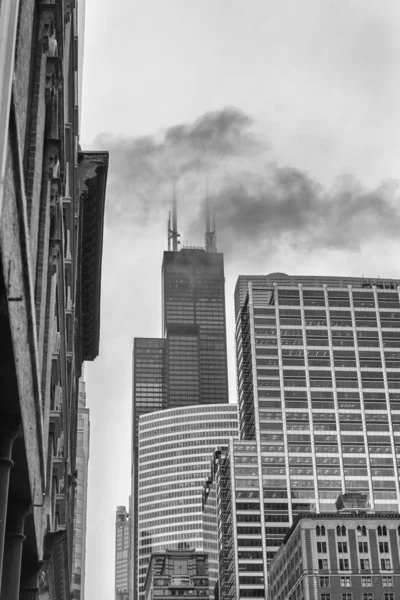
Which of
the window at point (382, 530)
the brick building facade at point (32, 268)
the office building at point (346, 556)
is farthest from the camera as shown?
the window at point (382, 530)

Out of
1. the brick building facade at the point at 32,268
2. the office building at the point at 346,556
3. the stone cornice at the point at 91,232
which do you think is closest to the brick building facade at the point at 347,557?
the office building at the point at 346,556

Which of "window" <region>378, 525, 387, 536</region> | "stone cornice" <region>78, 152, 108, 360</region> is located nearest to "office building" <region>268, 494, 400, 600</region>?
"window" <region>378, 525, 387, 536</region>

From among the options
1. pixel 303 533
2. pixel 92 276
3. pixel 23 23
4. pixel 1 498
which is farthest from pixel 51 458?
pixel 303 533

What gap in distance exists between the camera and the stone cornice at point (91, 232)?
184 feet

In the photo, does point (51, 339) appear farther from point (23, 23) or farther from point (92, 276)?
point (92, 276)

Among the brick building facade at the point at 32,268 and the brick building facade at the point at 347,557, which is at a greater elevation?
the brick building facade at the point at 347,557

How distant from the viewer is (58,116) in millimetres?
34312

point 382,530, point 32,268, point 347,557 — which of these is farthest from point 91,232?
point 382,530

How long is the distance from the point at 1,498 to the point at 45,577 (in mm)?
25744

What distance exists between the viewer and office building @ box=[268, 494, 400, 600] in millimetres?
141875

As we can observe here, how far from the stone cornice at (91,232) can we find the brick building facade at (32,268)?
21.1 feet

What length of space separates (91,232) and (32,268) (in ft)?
116

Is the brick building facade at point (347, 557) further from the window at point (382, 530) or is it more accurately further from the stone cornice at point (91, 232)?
the stone cornice at point (91, 232)

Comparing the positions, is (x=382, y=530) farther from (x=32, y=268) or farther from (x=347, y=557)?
(x=32, y=268)
